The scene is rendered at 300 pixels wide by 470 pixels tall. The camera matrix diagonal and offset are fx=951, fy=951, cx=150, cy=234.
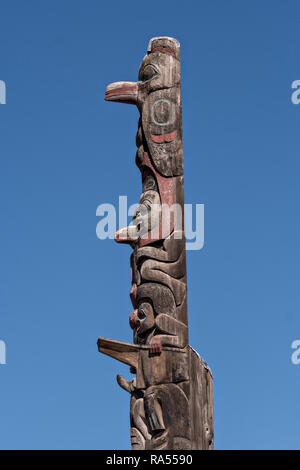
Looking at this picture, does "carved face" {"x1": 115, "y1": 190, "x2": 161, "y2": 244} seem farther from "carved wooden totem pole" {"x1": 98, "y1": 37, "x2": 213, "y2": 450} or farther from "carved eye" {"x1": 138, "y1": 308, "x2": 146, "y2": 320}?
"carved eye" {"x1": 138, "y1": 308, "x2": 146, "y2": 320}

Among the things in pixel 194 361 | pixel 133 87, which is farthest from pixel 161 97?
pixel 194 361

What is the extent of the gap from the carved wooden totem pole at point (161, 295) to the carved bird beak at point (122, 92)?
0.02 metres

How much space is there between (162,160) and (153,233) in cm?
131

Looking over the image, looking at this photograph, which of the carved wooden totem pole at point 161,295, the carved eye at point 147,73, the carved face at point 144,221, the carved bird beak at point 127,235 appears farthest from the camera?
the carved eye at point 147,73

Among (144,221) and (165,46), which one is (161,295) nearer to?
(144,221)

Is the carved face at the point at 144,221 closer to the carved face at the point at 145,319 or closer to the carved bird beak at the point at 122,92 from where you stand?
the carved face at the point at 145,319

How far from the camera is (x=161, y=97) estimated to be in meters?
16.3

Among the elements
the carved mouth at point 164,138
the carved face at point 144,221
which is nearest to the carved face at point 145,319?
the carved face at point 144,221

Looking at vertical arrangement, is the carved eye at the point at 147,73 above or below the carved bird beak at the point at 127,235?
above

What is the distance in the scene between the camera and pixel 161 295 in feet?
49.4

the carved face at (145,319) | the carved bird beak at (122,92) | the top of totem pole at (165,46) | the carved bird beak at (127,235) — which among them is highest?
the top of totem pole at (165,46)

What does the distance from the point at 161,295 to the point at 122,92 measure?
3930mm

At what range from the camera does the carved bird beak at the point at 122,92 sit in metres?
16.7
